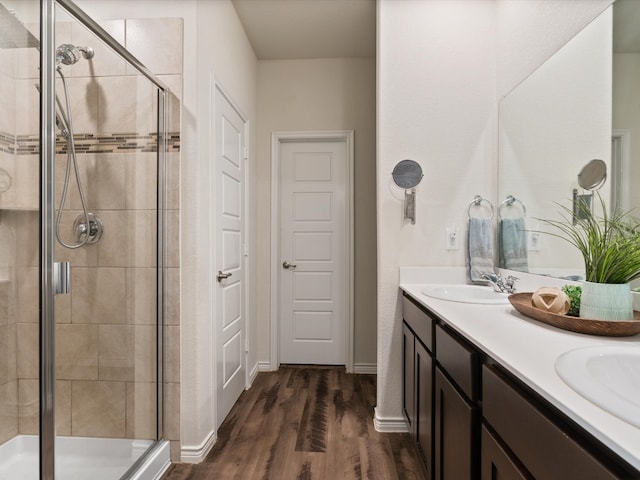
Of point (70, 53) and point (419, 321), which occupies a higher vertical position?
point (70, 53)

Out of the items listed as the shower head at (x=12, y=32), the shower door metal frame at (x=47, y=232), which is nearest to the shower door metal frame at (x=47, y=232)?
the shower door metal frame at (x=47, y=232)

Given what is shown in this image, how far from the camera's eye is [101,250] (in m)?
1.59

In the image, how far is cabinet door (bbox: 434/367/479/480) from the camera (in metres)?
1.04

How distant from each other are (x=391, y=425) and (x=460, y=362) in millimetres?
1301

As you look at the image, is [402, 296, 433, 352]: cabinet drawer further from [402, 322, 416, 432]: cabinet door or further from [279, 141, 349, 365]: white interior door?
[279, 141, 349, 365]: white interior door

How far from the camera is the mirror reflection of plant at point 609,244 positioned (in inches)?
41.1

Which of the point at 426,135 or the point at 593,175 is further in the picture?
the point at 426,135

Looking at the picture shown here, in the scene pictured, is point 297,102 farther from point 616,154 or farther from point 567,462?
point 567,462

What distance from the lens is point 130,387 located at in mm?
1700

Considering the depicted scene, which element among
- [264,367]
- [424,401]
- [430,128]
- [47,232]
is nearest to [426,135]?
[430,128]

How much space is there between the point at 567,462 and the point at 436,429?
885 mm

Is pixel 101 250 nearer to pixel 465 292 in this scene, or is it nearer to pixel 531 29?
pixel 465 292

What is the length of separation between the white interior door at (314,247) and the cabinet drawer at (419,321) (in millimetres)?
1193

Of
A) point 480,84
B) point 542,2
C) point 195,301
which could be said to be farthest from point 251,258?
point 542,2
